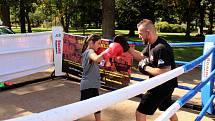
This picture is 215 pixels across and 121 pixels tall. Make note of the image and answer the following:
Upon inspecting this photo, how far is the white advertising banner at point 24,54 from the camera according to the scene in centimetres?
862

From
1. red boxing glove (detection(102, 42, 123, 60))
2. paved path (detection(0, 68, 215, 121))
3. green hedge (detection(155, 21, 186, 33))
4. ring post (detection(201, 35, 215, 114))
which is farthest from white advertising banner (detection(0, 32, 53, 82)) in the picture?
green hedge (detection(155, 21, 186, 33))

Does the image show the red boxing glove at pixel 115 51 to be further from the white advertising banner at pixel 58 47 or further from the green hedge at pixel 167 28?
the green hedge at pixel 167 28

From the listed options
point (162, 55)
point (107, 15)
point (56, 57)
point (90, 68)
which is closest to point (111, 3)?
point (107, 15)

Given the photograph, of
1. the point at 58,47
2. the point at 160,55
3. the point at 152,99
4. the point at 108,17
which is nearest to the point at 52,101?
the point at 58,47

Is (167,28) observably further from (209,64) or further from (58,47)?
(209,64)

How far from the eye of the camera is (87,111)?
5.98ft

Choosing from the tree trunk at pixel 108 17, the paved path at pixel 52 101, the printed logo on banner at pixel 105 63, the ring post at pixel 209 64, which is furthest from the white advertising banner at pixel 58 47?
the ring post at pixel 209 64

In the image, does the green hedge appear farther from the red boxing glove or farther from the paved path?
the red boxing glove

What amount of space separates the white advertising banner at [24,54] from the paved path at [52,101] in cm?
45

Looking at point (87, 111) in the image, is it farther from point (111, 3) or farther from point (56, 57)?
point (111, 3)

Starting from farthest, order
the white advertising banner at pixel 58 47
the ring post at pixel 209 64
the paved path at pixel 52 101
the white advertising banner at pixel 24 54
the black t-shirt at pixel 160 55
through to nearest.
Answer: the white advertising banner at pixel 58 47, the white advertising banner at pixel 24 54, the paved path at pixel 52 101, the ring post at pixel 209 64, the black t-shirt at pixel 160 55

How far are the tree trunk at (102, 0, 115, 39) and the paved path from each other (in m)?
4.10

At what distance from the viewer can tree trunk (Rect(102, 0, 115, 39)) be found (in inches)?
525

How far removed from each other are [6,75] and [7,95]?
576mm
